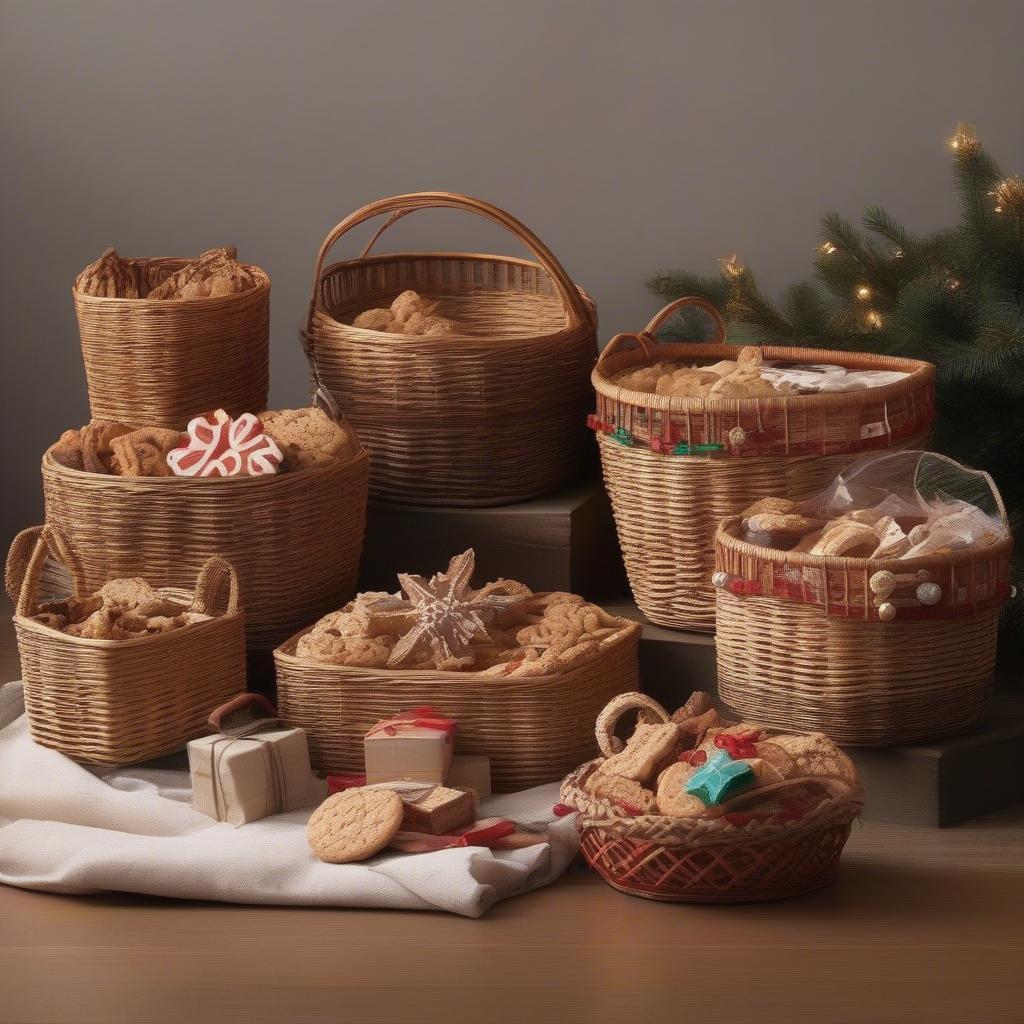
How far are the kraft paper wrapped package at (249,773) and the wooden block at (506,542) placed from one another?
69cm

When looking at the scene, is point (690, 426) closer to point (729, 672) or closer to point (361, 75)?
point (729, 672)

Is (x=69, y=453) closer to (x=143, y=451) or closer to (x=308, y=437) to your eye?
(x=143, y=451)

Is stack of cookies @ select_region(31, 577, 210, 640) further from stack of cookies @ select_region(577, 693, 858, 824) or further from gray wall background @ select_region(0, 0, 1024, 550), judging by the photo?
gray wall background @ select_region(0, 0, 1024, 550)

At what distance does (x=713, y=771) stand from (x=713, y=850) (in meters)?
0.10

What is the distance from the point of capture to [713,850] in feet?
7.35

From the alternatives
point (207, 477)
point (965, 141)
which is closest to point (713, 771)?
point (207, 477)

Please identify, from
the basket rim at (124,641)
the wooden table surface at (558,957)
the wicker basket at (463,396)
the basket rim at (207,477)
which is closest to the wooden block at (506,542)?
the wicker basket at (463,396)

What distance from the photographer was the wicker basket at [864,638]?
8.07ft

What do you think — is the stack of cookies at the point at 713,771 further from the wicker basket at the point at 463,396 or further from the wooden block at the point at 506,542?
the wicker basket at the point at 463,396

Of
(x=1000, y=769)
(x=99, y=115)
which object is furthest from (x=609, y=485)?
(x=99, y=115)

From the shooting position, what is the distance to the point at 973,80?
405 centimetres

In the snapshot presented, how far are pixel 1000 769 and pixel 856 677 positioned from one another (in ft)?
1.01

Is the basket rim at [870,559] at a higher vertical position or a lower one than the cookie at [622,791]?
higher

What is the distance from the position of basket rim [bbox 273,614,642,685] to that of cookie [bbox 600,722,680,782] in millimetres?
244
